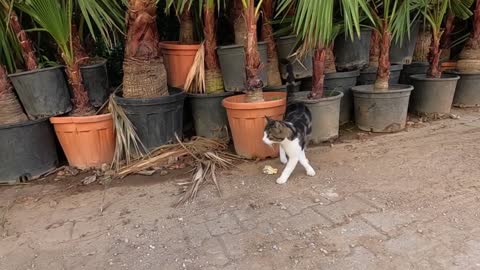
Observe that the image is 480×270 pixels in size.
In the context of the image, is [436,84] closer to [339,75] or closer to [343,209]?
[339,75]

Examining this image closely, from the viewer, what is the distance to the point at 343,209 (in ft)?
6.91

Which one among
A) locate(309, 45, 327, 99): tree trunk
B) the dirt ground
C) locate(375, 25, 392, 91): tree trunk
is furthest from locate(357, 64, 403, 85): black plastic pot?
the dirt ground

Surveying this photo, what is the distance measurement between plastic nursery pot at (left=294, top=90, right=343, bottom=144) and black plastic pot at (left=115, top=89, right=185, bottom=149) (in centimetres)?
101

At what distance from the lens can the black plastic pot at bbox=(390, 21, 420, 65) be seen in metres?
3.95

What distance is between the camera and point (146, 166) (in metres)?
2.86

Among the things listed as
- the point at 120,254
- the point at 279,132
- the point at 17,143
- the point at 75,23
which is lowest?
the point at 120,254

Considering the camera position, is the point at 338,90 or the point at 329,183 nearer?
the point at 329,183

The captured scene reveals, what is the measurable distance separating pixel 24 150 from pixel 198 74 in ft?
4.62

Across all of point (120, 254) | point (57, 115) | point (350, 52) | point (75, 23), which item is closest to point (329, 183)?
point (120, 254)

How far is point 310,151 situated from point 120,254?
1681 millimetres

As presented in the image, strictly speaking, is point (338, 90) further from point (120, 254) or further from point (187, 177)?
point (120, 254)

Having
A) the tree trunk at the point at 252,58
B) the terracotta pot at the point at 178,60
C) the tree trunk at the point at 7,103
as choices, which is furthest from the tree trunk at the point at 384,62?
the tree trunk at the point at 7,103

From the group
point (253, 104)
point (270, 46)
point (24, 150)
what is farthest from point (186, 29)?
point (24, 150)

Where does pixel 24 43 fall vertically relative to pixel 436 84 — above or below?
above
